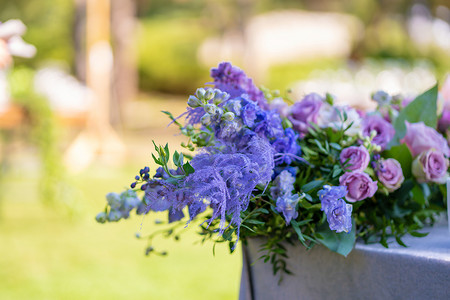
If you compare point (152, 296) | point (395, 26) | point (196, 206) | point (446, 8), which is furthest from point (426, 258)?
point (395, 26)

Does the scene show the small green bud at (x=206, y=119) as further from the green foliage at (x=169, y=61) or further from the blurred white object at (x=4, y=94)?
the green foliage at (x=169, y=61)

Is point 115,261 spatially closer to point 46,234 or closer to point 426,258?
point 46,234

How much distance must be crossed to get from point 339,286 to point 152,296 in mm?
2121

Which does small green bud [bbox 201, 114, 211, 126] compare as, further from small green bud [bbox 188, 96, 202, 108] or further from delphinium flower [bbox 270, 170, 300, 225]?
delphinium flower [bbox 270, 170, 300, 225]

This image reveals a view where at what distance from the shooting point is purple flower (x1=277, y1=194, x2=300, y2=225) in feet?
3.14

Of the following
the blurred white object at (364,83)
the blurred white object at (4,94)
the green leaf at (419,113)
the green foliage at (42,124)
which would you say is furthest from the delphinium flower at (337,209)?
the blurred white object at (364,83)

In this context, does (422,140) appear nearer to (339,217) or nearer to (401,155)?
(401,155)

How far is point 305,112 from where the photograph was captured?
3.86 feet

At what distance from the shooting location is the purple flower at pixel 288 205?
958 mm

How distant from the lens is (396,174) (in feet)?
3.65

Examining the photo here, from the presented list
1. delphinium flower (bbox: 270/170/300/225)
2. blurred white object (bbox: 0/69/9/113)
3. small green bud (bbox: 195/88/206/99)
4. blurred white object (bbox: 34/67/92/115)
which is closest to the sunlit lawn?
blurred white object (bbox: 34/67/92/115)

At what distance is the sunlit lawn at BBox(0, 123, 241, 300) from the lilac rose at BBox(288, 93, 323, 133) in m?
2.10

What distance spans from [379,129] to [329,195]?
328 millimetres

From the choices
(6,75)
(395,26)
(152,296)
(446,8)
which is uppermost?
(395,26)
